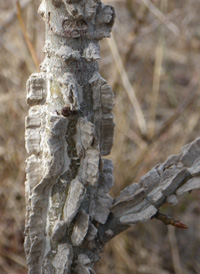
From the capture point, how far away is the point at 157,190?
1.98 feet

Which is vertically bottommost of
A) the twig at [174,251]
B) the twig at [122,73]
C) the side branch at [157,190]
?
the twig at [174,251]

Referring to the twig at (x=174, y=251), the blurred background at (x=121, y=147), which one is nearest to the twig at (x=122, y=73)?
the blurred background at (x=121, y=147)

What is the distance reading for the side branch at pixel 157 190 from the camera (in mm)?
590

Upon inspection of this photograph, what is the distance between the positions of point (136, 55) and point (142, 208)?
86.4 inches

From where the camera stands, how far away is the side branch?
59 centimetres

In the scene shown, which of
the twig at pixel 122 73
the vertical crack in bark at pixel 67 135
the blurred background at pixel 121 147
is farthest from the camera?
the blurred background at pixel 121 147

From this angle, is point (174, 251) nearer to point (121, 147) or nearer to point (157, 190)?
point (121, 147)

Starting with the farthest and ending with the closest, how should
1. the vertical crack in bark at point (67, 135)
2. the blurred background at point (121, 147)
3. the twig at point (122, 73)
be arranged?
1. the blurred background at point (121, 147)
2. the twig at point (122, 73)
3. the vertical crack in bark at point (67, 135)

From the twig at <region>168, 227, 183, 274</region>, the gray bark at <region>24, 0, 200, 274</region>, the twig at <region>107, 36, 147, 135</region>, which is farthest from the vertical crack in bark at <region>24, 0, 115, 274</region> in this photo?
the twig at <region>168, 227, 183, 274</region>

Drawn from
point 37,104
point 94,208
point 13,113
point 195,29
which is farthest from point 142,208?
point 195,29

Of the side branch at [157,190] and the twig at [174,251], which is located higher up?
the side branch at [157,190]

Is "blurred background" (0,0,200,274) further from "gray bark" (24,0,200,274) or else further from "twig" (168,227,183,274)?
"gray bark" (24,0,200,274)

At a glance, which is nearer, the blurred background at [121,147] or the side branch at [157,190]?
the side branch at [157,190]

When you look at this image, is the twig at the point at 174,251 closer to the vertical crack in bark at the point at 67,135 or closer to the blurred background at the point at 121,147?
the blurred background at the point at 121,147
